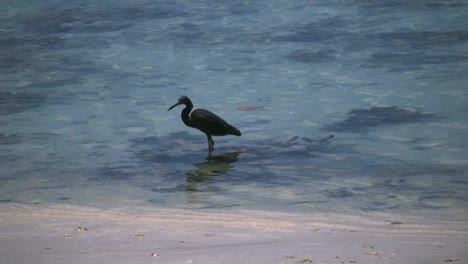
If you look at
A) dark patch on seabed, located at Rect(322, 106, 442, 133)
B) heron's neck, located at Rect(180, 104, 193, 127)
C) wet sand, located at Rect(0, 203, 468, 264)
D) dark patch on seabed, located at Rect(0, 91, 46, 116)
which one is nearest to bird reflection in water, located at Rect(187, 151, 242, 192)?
heron's neck, located at Rect(180, 104, 193, 127)

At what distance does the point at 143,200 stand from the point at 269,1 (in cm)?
1471

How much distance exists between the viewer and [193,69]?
18438 mm

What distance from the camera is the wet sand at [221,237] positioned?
6297mm

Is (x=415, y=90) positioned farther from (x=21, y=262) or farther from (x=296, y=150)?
(x=21, y=262)

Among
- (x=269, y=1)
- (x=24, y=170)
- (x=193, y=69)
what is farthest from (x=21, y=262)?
(x=269, y=1)

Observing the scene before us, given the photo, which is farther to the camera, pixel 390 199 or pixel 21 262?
pixel 390 199

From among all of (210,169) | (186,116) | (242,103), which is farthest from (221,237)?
(242,103)

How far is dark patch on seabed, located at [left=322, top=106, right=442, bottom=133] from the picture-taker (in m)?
13.7

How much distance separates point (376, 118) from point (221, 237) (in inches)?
295

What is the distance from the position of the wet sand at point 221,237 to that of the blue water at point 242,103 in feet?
2.70

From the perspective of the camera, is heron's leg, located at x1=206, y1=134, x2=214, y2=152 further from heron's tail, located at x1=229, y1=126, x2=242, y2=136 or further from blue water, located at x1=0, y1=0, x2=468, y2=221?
heron's tail, located at x1=229, y1=126, x2=242, y2=136

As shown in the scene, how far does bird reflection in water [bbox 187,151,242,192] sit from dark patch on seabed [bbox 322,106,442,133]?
6.90 ft

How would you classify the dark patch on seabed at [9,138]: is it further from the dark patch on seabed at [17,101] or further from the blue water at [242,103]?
the dark patch on seabed at [17,101]

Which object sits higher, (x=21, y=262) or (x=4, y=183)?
(x=21, y=262)
